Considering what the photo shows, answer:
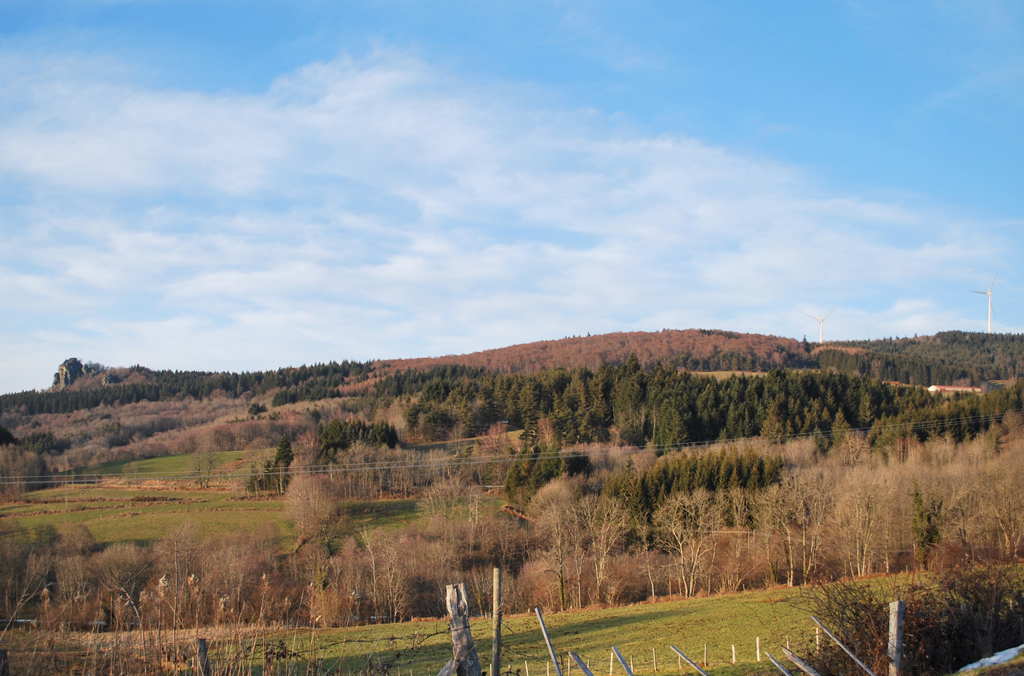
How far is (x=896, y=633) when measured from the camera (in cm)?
883

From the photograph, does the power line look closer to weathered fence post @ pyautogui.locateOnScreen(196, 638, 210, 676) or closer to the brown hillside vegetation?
the brown hillside vegetation

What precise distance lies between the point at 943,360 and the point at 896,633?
17108 cm

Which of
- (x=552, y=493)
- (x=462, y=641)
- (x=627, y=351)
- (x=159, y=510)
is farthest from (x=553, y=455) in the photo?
(x=627, y=351)

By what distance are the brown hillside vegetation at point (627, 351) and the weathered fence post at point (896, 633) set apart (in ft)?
466

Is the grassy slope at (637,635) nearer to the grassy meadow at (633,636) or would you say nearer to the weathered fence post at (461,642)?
the grassy meadow at (633,636)

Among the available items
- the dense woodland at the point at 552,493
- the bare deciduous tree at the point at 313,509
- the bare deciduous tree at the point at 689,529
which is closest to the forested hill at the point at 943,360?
the dense woodland at the point at 552,493

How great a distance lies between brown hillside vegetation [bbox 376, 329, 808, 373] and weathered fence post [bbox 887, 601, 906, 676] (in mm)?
142002

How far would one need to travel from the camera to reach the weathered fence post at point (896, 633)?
8.77 metres

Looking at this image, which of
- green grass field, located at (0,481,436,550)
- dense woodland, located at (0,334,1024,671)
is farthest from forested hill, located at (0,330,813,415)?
green grass field, located at (0,481,436,550)

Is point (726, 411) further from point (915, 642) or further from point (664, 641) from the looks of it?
point (915, 642)

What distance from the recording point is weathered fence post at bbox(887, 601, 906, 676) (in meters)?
8.77

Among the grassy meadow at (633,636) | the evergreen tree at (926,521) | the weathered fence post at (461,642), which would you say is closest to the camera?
the weathered fence post at (461,642)

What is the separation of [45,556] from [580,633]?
4053 cm

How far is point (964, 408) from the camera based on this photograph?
82062 mm
